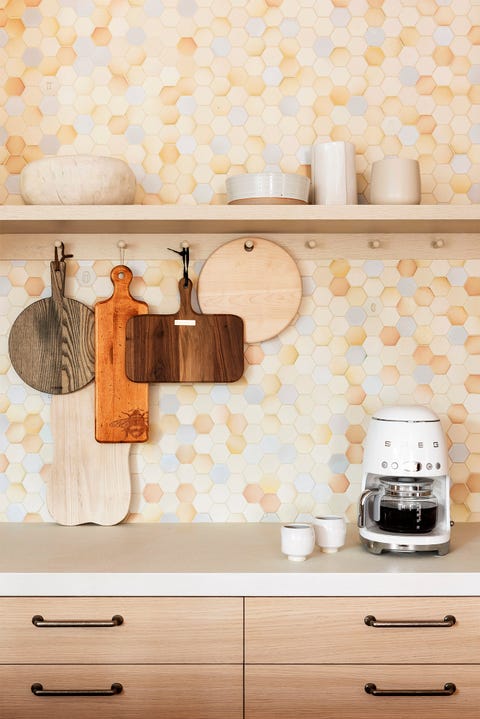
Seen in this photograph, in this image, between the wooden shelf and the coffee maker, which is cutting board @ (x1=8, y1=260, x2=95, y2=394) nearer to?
the wooden shelf

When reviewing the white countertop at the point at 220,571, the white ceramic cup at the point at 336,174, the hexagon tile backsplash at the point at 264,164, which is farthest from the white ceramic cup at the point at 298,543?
the white ceramic cup at the point at 336,174

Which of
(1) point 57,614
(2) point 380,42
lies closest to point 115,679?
(1) point 57,614

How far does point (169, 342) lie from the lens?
2.35 m

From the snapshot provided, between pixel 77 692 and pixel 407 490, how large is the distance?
981 millimetres

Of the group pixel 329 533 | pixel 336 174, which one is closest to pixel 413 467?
pixel 329 533

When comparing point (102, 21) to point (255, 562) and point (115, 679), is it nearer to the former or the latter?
point (255, 562)

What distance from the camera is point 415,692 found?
71.9 inches

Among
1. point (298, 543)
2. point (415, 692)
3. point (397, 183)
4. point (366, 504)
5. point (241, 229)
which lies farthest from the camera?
point (241, 229)

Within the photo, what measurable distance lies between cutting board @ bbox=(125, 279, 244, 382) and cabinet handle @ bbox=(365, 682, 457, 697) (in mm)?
968

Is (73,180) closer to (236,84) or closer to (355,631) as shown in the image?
(236,84)

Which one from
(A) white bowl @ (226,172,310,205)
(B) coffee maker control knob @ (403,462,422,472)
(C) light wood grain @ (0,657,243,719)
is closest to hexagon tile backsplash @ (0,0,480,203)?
(A) white bowl @ (226,172,310,205)

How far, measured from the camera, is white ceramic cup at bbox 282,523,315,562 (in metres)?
1.93

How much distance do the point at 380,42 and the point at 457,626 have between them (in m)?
1.76

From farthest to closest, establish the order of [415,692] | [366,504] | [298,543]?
[366,504] → [298,543] → [415,692]
